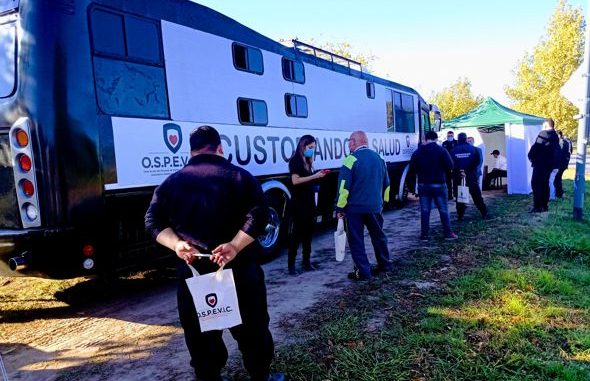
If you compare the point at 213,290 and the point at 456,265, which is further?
the point at 456,265

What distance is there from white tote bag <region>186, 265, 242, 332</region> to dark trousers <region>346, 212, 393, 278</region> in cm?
276

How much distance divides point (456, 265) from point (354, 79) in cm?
487

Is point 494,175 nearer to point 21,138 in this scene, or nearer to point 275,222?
point 275,222

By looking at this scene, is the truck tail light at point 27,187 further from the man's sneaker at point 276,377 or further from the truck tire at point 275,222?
the truck tire at point 275,222

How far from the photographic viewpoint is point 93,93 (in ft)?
12.7

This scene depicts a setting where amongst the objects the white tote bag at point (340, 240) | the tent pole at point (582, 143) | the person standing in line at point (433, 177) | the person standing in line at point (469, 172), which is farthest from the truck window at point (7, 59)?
the tent pole at point (582, 143)

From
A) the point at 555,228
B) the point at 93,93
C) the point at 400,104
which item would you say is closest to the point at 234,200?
the point at 93,93

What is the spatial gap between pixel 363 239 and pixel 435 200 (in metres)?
2.52

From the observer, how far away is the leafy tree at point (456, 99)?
3716 centimetres

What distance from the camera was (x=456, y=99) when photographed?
37.6 m

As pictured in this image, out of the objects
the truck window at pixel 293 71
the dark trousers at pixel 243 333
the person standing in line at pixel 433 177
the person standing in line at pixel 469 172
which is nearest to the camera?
the dark trousers at pixel 243 333

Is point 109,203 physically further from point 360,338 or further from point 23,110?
point 360,338

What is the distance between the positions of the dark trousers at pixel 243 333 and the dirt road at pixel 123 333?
44 cm

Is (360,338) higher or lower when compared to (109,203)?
lower
